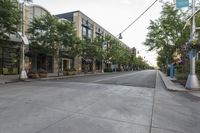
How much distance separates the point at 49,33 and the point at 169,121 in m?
21.8

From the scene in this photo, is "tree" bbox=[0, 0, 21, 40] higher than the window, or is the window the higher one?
the window

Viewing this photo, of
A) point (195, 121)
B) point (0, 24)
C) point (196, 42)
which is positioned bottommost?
point (195, 121)

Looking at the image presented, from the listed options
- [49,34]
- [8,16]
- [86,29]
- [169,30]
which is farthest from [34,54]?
[86,29]

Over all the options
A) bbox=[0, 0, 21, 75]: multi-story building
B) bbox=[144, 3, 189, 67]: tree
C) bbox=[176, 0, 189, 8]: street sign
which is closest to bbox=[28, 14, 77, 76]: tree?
bbox=[0, 0, 21, 75]: multi-story building

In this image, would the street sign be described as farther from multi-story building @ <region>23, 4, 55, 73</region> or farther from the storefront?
multi-story building @ <region>23, 4, 55, 73</region>

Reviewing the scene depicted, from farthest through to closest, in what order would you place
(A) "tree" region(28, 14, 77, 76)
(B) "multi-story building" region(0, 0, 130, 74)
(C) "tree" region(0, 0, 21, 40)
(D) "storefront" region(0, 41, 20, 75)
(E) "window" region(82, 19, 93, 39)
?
(E) "window" region(82, 19, 93, 39) → (B) "multi-story building" region(0, 0, 130, 74) → (D) "storefront" region(0, 41, 20, 75) → (A) "tree" region(28, 14, 77, 76) → (C) "tree" region(0, 0, 21, 40)

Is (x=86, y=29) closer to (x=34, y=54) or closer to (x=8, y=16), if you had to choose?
(x=34, y=54)

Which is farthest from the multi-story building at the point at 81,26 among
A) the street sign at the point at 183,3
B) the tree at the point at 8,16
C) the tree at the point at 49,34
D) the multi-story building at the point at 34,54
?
the street sign at the point at 183,3

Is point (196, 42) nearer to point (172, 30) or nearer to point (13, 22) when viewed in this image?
point (172, 30)

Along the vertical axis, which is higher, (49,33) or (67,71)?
(49,33)

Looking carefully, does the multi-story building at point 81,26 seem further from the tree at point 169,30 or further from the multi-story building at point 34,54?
the tree at point 169,30

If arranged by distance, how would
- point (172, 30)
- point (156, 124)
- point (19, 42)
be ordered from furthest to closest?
point (19, 42)
point (172, 30)
point (156, 124)

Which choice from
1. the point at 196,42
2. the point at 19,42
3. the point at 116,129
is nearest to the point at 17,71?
the point at 19,42

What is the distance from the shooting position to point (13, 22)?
16.6 meters
